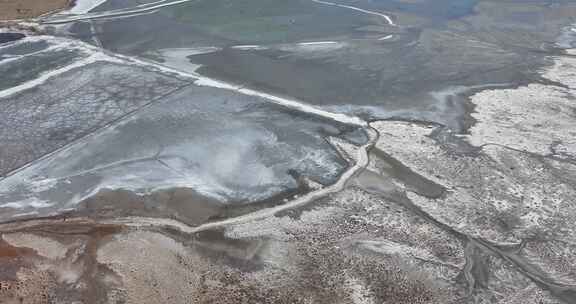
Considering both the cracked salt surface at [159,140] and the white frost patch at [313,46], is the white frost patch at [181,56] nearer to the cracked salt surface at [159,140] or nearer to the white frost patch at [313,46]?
the cracked salt surface at [159,140]

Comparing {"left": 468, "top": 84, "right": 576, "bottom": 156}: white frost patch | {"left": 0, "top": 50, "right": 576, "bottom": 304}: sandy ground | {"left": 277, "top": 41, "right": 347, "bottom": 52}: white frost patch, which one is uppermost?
{"left": 277, "top": 41, "right": 347, "bottom": 52}: white frost patch

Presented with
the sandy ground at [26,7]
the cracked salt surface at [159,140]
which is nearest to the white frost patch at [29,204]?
the cracked salt surface at [159,140]

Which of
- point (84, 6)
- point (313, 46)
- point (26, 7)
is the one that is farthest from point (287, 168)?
point (26, 7)

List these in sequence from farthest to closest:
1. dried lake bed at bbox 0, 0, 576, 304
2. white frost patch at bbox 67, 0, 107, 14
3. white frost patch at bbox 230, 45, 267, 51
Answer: white frost patch at bbox 67, 0, 107, 14 → white frost patch at bbox 230, 45, 267, 51 → dried lake bed at bbox 0, 0, 576, 304

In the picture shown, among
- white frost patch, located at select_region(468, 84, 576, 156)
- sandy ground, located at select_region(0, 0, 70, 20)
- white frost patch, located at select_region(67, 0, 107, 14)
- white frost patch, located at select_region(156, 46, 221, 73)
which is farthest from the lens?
white frost patch, located at select_region(67, 0, 107, 14)

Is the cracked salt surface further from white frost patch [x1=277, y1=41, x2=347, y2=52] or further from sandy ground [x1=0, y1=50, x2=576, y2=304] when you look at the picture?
white frost patch [x1=277, y1=41, x2=347, y2=52]

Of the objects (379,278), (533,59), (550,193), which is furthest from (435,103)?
(379,278)

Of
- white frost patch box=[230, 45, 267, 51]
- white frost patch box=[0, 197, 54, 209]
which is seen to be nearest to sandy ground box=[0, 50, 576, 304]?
white frost patch box=[0, 197, 54, 209]
